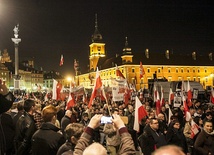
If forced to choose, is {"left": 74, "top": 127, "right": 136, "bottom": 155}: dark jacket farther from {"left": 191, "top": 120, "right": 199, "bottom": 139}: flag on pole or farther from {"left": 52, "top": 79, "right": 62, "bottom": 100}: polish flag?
{"left": 52, "top": 79, "right": 62, "bottom": 100}: polish flag

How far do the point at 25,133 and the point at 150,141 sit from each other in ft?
9.45

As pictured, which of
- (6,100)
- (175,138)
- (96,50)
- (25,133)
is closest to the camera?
(6,100)

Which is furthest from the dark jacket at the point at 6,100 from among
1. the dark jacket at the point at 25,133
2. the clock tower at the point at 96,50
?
the clock tower at the point at 96,50

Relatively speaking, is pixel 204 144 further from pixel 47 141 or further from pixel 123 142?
pixel 123 142

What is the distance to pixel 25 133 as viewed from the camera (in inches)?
257

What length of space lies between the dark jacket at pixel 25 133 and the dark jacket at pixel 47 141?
3.82 feet

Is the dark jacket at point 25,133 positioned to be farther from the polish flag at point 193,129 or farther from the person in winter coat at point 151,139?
the polish flag at point 193,129

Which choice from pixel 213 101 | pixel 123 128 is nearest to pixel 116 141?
pixel 123 128

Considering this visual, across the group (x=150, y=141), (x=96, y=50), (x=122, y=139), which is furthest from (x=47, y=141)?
(x=96, y=50)

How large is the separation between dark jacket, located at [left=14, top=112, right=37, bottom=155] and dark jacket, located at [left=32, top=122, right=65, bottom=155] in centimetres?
117

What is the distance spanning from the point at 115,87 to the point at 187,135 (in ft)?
27.0

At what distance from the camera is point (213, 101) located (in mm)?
17297

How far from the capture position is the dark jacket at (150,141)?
23.9ft

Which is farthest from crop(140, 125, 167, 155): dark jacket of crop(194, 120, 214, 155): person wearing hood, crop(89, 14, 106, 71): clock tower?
crop(89, 14, 106, 71): clock tower
